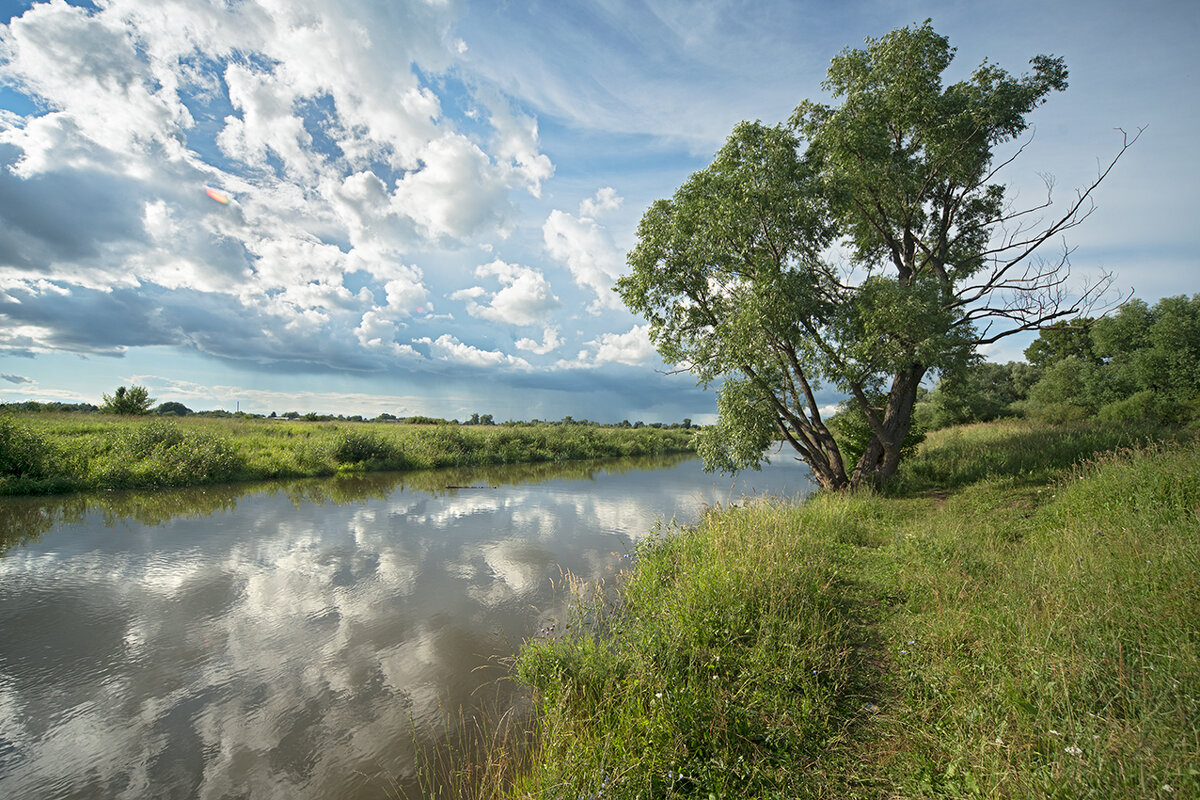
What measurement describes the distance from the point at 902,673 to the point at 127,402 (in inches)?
1937

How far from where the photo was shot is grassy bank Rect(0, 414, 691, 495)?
16.6m

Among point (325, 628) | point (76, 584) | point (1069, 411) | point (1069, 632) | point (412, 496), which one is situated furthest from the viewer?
point (1069, 411)

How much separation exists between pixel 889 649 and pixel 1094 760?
92.4 inches

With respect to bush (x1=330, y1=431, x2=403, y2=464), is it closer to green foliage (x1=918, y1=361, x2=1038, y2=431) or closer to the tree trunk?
the tree trunk

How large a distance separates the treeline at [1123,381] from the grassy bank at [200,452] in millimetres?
23291

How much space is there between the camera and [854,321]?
12.5 meters

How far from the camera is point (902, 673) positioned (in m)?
4.34

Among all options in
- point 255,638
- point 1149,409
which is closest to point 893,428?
point 255,638

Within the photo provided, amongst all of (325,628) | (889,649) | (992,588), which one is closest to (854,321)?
(992,588)

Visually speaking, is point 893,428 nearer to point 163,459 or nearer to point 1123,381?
point 163,459

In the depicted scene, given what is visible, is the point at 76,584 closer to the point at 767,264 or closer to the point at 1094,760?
the point at 1094,760

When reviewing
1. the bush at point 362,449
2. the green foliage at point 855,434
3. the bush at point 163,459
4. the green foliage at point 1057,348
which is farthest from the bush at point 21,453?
the green foliage at point 1057,348

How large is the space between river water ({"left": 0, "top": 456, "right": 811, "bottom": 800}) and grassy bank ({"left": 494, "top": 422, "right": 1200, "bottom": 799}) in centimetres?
156

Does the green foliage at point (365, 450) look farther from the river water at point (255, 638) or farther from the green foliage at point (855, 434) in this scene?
the green foliage at point (855, 434)
